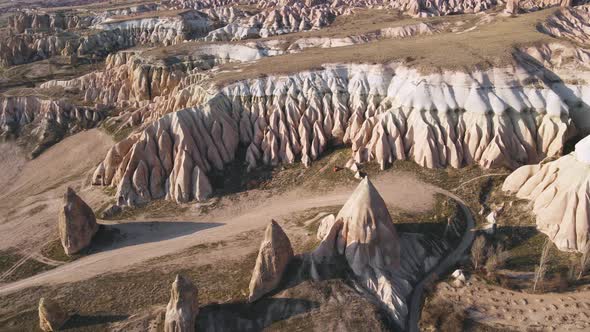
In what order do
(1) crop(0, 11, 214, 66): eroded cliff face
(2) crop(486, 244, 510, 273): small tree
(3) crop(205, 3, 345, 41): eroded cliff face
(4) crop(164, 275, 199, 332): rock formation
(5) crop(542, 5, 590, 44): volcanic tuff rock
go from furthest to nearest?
(1) crop(0, 11, 214, 66): eroded cliff face → (3) crop(205, 3, 345, 41): eroded cliff face → (5) crop(542, 5, 590, 44): volcanic tuff rock → (2) crop(486, 244, 510, 273): small tree → (4) crop(164, 275, 199, 332): rock formation

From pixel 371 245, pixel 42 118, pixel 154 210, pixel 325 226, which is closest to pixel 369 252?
pixel 371 245

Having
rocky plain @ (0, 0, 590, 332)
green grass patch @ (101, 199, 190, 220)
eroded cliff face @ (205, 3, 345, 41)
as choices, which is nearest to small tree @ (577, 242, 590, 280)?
rocky plain @ (0, 0, 590, 332)

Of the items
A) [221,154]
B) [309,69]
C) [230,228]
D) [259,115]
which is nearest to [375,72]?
[309,69]

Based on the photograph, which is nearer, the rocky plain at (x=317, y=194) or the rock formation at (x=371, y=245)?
the rocky plain at (x=317, y=194)

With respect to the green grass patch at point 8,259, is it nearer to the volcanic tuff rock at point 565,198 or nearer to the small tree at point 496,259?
the small tree at point 496,259

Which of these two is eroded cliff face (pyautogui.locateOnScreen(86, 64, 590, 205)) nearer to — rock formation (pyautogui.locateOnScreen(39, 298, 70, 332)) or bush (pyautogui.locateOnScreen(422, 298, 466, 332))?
rock formation (pyautogui.locateOnScreen(39, 298, 70, 332))

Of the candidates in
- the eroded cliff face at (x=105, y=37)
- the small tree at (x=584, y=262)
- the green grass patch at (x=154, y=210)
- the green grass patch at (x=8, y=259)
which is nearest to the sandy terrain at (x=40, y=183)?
the green grass patch at (x=8, y=259)

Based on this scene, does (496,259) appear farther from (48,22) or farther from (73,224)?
(48,22)
